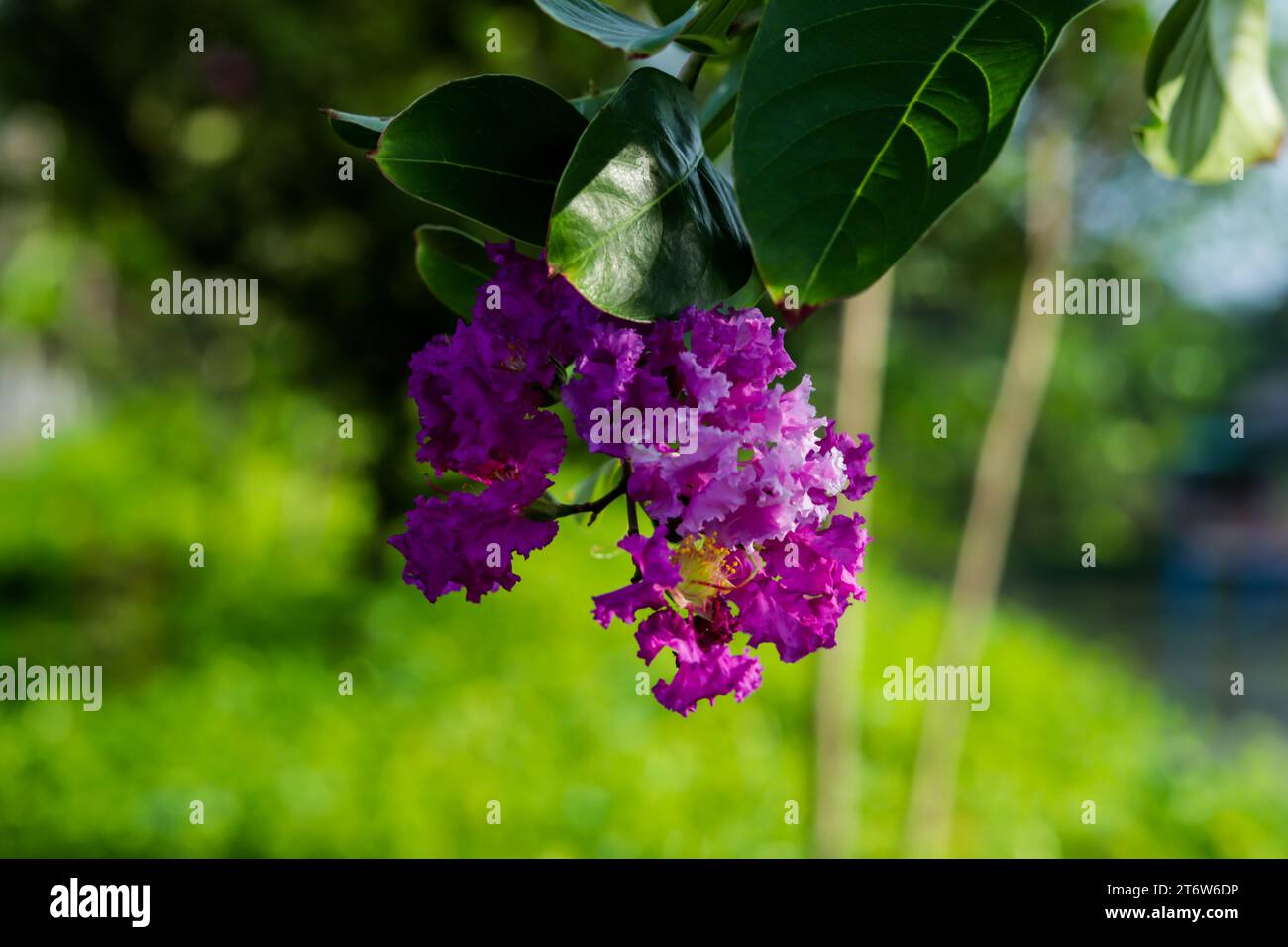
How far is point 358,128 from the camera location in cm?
64

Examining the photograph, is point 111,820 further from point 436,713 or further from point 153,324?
point 153,324

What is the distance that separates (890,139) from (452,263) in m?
0.29

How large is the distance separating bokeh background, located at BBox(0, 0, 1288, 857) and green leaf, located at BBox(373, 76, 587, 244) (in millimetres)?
2291

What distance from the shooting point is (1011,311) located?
19.0 ft

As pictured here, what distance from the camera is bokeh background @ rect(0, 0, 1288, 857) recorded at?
3217mm

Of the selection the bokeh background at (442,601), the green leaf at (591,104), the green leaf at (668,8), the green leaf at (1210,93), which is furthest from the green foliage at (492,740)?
the green leaf at (591,104)

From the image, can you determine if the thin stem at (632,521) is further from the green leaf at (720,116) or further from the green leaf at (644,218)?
the green leaf at (720,116)

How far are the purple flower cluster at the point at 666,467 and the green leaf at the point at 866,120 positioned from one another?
0.15 ft

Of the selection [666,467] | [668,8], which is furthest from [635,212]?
[668,8]

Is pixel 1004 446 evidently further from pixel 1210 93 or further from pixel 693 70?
pixel 693 70

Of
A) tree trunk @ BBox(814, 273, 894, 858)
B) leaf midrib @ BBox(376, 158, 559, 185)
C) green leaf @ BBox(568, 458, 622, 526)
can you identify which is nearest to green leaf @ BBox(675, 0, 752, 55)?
leaf midrib @ BBox(376, 158, 559, 185)

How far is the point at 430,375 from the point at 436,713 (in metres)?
3.28

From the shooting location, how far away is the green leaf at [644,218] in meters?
0.53

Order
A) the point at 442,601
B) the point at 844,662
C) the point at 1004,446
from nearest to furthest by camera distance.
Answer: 1. the point at 844,662
2. the point at 1004,446
3. the point at 442,601
